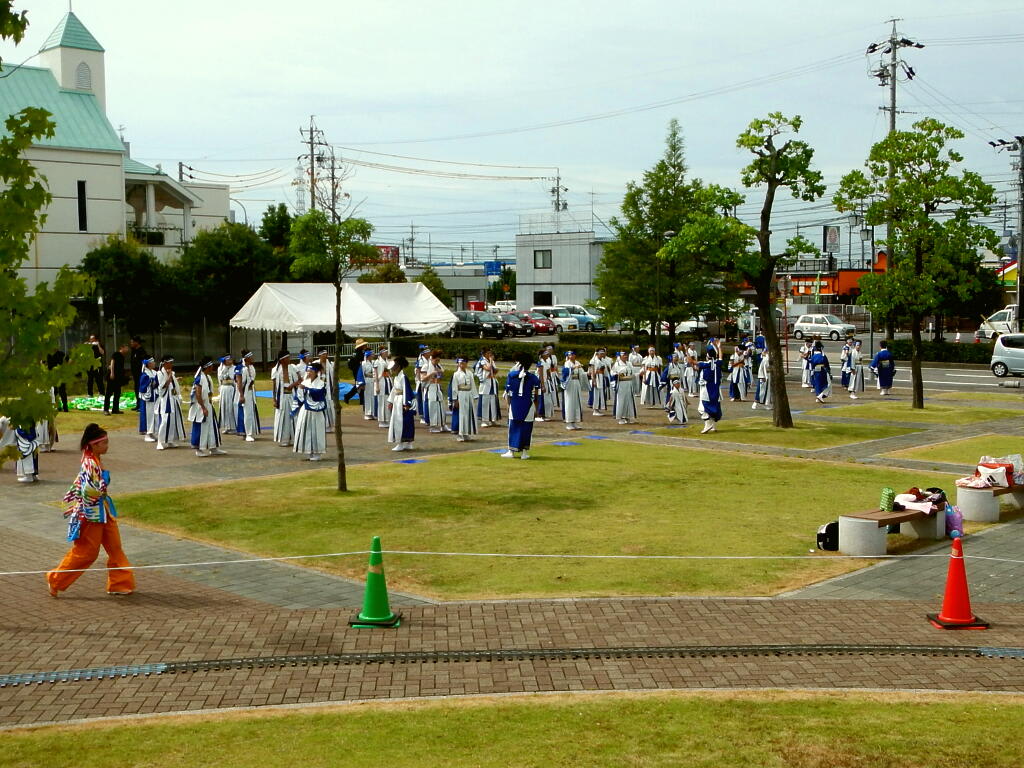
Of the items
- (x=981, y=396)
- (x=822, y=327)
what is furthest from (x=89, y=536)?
(x=822, y=327)

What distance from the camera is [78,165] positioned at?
4375 centimetres

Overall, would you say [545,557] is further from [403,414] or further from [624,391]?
[624,391]

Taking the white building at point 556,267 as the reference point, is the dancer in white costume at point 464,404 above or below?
below

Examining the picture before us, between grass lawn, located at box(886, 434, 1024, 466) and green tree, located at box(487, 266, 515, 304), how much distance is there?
3647 inches

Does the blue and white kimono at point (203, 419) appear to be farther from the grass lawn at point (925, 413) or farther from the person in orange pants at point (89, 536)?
the grass lawn at point (925, 413)

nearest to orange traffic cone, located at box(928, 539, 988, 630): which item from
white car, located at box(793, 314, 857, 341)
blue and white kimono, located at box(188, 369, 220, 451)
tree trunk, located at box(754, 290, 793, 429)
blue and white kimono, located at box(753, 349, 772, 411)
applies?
blue and white kimono, located at box(188, 369, 220, 451)

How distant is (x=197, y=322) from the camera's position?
149ft

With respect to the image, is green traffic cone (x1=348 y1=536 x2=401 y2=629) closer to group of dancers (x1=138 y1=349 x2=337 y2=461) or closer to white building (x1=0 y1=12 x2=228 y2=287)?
group of dancers (x1=138 y1=349 x2=337 y2=461)

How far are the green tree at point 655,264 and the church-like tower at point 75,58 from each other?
23.2 m

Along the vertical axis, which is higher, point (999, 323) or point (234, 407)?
point (999, 323)

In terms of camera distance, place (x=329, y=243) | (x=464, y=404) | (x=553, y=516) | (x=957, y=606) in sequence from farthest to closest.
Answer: (x=464, y=404) < (x=329, y=243) < (x=553, y=516) < (x=957, y=606)

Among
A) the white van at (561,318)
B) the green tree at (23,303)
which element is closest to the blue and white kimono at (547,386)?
the green tree at (23,303)

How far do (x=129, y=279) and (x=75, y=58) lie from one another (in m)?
13.1

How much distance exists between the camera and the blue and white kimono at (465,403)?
76.9ft
